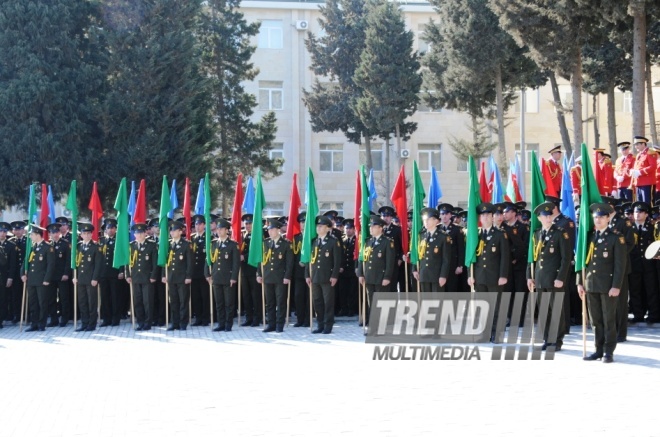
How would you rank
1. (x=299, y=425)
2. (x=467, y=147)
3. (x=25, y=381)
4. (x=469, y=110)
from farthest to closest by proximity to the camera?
(x=467, y=147)
(x=469, y=110)
(x=25, y=381)
(x=299, y=425)

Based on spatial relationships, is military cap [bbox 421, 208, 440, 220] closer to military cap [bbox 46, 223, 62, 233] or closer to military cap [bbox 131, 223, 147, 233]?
military cap [bbox 131, 223, 147, 233]

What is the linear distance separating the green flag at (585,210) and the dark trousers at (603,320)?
0.44 m

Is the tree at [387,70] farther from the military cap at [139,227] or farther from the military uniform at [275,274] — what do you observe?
the military uniform at [275,274]

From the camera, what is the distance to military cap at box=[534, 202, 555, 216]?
1082 centimetres

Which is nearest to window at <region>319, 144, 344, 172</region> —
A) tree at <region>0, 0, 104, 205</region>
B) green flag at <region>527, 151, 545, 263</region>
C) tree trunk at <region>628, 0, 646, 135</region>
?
tree at <region>0, 0, 104, 205</region>

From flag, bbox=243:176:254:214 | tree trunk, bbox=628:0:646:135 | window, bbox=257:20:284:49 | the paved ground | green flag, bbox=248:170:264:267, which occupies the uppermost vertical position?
window, bbox=257:20:284:49

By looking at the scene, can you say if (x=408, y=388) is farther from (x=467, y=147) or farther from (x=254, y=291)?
(x=467, y=147)

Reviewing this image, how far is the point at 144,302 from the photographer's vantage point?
590 inches

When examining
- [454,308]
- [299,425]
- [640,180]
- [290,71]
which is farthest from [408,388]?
[290,71]

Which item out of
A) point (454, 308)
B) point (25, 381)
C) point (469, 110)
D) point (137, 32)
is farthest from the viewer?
point (469, 110)

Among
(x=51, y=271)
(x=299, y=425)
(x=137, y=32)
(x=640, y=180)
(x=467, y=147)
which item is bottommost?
(x=299, y=425)

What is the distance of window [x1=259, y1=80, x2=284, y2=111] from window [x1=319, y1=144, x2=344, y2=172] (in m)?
2.73

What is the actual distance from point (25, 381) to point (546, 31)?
1386cm

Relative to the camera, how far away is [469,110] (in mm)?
27328
